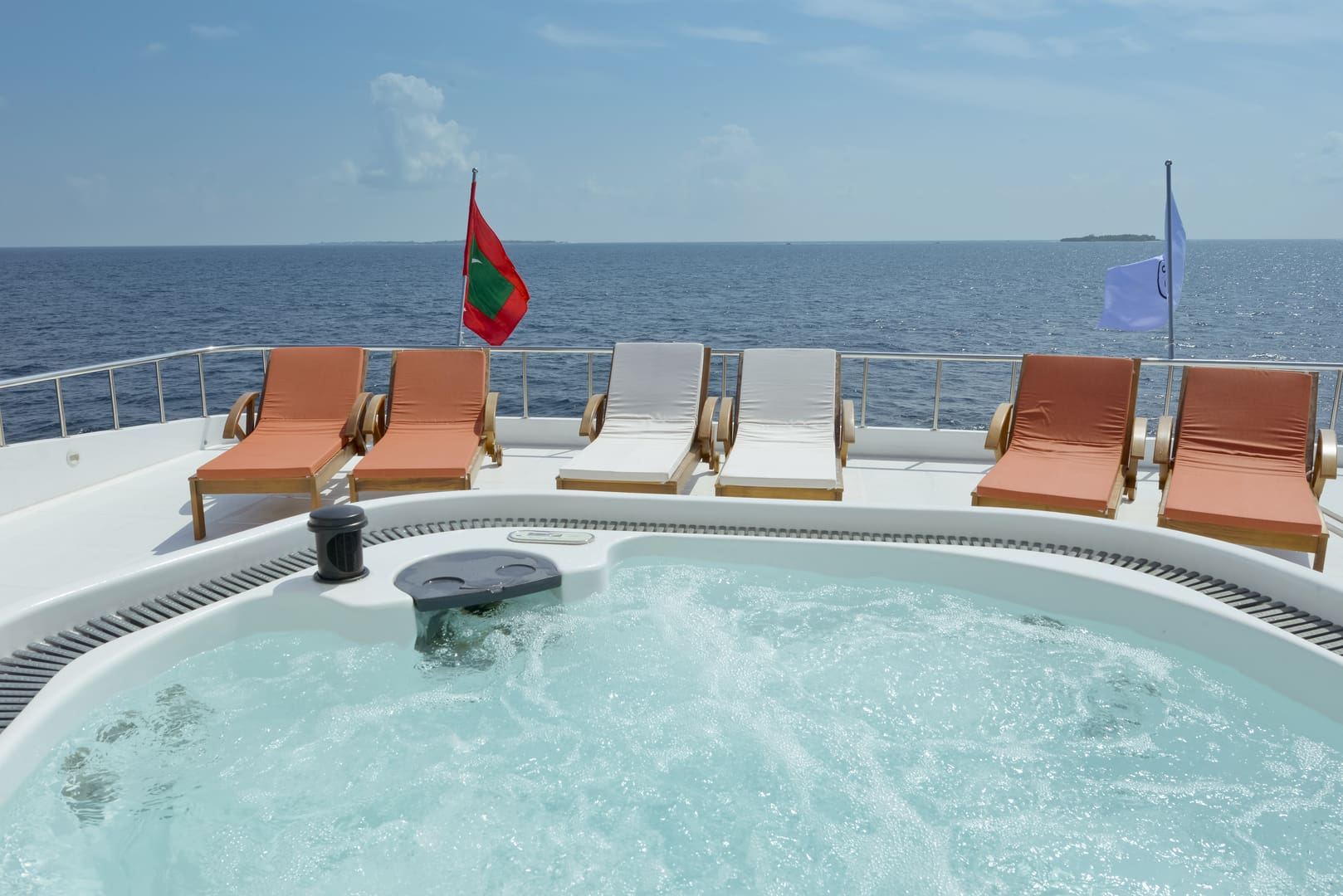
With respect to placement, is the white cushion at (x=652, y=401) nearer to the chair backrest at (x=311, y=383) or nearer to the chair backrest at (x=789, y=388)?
the chair backrest at (x=789, y=388)

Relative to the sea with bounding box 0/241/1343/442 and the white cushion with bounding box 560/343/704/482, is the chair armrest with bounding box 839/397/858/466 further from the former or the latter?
the sea with bounding box 0/241/1343/442

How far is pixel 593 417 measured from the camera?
233 inches

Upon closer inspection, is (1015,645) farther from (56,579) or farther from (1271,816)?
(56,579)

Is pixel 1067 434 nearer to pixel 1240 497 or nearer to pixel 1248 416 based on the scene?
pixel 1248 416

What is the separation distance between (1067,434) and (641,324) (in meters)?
30.8

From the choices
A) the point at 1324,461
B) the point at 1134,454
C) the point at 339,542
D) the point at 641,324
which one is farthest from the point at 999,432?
the point at 641,324

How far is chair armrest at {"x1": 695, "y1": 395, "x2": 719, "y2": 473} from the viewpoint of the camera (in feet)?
18.2

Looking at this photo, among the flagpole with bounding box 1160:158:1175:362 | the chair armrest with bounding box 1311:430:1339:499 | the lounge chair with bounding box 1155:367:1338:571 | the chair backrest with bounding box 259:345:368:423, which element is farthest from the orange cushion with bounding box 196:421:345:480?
the flagpole with bounding box 1160:158:1175:362

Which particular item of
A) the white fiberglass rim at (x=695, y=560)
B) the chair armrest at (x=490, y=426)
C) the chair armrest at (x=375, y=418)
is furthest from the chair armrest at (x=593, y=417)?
the white fiberglass rim at (x=695, y=560)

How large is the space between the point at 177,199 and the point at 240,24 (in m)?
12.8

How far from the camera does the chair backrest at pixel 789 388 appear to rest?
586 centimetres

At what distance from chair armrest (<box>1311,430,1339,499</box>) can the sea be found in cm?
296

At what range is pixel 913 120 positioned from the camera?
33.3m

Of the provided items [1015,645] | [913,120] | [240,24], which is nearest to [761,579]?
[1015,645]
